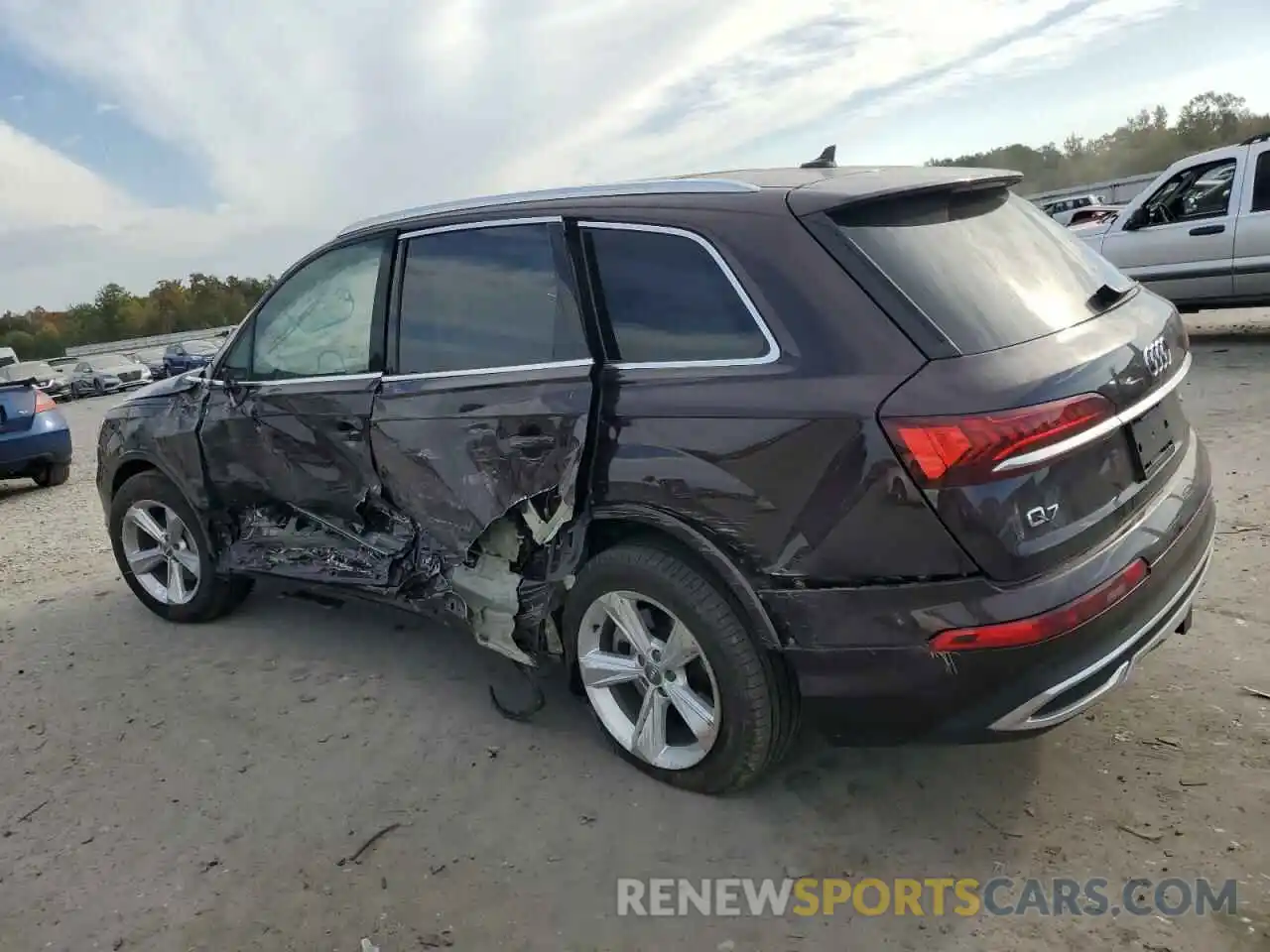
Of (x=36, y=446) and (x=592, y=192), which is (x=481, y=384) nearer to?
(x=592, y=192)

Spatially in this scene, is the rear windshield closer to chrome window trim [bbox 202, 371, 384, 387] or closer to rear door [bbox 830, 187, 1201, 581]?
rear door [bbox 830, 187, 1201, 581]

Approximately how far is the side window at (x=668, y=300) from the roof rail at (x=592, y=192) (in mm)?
181

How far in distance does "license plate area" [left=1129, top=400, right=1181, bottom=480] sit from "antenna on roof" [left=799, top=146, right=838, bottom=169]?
4.42 feet

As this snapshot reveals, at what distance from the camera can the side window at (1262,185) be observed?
859cm

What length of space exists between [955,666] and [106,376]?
35.5 metres

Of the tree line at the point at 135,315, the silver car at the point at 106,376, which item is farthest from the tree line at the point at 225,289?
the silver car at the point at 106,376

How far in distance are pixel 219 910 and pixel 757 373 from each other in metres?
2.18

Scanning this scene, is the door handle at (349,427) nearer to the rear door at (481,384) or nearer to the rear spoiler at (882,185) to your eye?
the rear door at (481,384)

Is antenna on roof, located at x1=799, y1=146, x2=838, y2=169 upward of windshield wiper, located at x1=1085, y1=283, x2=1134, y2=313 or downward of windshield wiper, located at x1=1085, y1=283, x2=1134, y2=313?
upward

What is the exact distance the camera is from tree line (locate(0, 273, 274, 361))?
72875 millimetres

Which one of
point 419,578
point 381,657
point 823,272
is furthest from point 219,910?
point 823,272

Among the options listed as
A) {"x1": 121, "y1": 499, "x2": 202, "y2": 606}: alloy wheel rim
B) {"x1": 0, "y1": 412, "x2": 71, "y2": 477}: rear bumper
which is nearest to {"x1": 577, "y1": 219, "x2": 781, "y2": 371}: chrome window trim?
{"x1": 121, "y1": 499, "x2": 202, "y2": 606}: alloy wheel rim

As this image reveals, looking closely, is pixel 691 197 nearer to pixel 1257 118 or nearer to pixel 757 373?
pixel 757 373

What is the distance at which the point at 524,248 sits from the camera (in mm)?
3271
